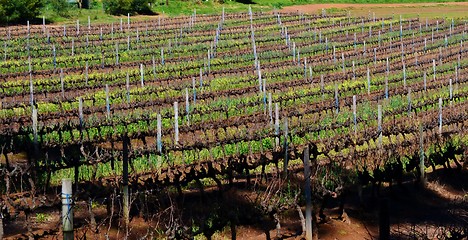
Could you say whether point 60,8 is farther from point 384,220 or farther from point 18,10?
point 384,220

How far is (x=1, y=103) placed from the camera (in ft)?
90.6

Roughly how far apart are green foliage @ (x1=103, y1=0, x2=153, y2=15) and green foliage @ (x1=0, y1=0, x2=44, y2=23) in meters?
6.51

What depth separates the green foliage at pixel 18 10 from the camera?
51344 mm

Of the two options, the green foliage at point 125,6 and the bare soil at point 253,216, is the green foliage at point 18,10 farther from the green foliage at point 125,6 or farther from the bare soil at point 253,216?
the bare soil at point 253,216

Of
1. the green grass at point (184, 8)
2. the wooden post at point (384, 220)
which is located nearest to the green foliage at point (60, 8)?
the green grass at point (184, 8)

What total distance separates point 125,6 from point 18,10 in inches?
345

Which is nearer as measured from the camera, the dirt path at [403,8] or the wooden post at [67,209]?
the wooden post at [67,209]

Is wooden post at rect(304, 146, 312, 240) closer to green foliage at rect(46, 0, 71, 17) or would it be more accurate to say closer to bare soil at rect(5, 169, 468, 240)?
bare soil at rect(5, 169, 468, 240)

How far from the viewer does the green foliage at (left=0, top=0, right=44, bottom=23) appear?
2021 inches

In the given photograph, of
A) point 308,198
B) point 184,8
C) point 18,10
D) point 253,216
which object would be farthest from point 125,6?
point 308,198

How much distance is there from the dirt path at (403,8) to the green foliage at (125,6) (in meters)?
11.5

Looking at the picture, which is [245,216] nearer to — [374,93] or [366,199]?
[366,199]

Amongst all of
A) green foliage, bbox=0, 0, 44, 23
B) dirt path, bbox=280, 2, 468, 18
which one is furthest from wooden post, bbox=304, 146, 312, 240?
dirt path, bbox=280, 2, 468, 18

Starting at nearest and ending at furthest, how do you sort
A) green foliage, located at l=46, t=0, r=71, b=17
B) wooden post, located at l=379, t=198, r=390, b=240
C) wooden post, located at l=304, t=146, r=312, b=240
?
wooden post, located at l=379, t=198, r=390, b=240
wooden post, located at l=304, t=146, r=312, b=240
green foliage, located at l=46, t=0, r=71, b=17
